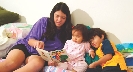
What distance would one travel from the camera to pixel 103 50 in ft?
4.57

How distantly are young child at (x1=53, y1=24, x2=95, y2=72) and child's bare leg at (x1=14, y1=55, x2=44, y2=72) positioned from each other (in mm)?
152

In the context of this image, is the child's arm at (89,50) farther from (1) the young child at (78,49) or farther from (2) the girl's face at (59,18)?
(2) the girl's face at (59,18)

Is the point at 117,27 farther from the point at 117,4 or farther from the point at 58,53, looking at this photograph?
the point at 58,53

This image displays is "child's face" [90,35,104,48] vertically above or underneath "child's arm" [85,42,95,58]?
above

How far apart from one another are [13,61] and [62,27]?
0.53 m

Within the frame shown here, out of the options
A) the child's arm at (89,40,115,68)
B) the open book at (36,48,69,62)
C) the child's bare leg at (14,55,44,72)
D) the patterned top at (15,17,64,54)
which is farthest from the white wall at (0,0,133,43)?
the child's bare leg at (14,55,44,72)

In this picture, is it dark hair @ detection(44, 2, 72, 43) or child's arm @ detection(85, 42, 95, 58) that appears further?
dark hair @ detection(44, 2, 72, 43)

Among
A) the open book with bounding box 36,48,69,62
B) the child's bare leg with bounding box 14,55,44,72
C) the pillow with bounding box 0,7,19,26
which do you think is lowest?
the child's bare leg with bounding box 14,55,44,72

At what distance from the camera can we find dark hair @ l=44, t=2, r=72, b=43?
1.62 metres

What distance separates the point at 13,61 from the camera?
1.46 m

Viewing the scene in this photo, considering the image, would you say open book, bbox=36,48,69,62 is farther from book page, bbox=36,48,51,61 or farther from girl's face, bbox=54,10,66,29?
girl's face, bbox=54,10,66,29

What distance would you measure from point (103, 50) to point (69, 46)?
298 mm

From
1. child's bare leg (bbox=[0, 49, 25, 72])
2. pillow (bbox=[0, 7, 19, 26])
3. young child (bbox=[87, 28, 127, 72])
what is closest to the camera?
young child (bbox=[87, 28, 127, 72])

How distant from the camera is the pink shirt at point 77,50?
58.8 inches
